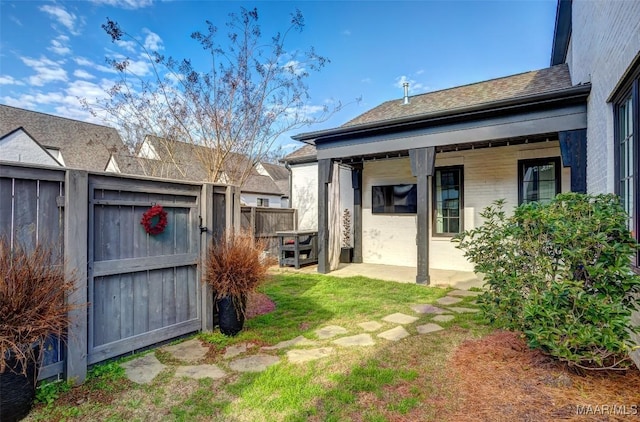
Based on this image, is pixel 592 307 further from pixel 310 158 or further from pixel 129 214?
pixel 310 158

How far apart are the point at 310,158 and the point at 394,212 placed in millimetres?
3363

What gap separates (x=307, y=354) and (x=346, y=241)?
568 cm

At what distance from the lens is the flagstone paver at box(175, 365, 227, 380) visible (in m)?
2.54

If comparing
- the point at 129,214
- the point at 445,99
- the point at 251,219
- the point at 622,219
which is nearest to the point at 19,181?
the point at 129,214

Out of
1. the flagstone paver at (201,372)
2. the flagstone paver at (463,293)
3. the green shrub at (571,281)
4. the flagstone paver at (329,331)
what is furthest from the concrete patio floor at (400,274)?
the flagstone paver at (201,372)

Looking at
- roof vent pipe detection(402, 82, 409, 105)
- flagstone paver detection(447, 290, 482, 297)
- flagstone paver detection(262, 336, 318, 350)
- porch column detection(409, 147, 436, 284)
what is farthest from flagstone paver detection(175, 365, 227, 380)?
roof vent pipe detection(402, 82, 409, 105)

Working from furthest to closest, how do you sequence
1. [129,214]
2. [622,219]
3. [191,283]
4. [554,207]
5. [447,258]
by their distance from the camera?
[447,258], [191,283], [129,214], [554,207], [622,219]

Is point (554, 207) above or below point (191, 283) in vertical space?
above

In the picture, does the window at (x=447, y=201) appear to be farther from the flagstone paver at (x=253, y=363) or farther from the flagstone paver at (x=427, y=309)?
the flagstone paver at (x=253, y=363)

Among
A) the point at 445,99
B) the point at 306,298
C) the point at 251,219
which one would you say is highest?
the point at 445,99

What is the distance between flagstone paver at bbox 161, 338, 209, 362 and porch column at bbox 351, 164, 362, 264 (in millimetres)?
5844

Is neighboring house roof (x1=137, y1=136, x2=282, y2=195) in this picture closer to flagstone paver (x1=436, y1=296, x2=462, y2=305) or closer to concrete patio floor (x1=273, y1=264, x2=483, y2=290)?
concrete patio floor (x1=273, y1=264, x2=483, y2=290)

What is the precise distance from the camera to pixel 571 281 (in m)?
2.15

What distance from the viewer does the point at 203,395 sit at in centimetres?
225
